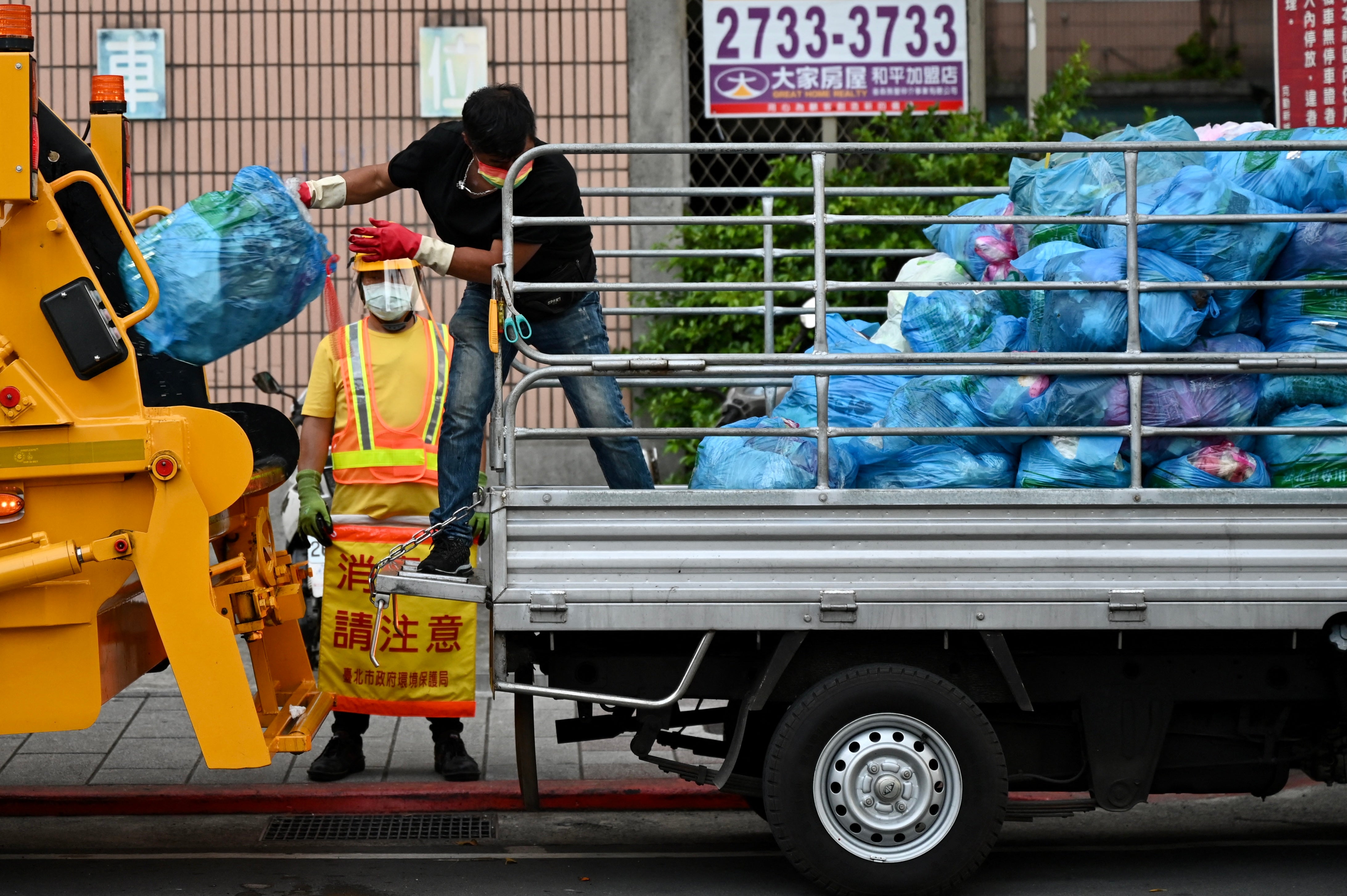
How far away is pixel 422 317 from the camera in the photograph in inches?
245

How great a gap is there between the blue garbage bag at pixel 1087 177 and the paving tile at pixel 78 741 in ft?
14.3

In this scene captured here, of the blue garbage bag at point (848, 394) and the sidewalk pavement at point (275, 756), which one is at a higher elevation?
the blue garbage bag at point (848, 394)

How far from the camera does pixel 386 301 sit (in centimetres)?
599

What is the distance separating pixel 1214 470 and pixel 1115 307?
0.59m

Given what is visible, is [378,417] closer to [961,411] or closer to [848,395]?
[848,395]

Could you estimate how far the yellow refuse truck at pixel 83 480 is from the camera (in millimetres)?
4285

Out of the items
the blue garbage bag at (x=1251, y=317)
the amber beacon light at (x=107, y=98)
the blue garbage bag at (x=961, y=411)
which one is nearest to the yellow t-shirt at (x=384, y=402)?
the amber beacon light at (x=107, y=98)

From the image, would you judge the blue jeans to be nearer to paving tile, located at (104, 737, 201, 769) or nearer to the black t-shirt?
the black t-shirt

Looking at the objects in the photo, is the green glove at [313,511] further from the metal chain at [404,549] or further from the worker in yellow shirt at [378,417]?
the metal chain at [404,549]

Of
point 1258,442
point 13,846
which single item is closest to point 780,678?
point 1258,442

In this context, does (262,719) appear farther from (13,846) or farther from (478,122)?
(478,122)

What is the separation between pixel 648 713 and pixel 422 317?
7.41ft

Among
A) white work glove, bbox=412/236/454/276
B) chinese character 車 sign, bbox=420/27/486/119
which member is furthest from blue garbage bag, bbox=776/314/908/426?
chinese character 車 sign, bbox=420/27/486/119

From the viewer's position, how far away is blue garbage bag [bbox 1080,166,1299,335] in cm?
474
